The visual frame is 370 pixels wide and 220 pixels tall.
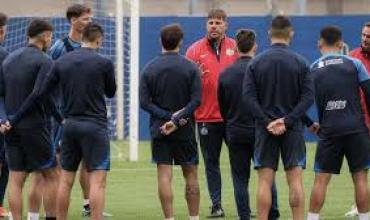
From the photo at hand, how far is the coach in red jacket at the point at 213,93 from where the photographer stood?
531 inches

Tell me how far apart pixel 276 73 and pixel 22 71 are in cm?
260

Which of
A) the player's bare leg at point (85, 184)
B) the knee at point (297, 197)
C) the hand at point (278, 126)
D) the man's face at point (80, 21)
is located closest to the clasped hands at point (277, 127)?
the hand at point (278, 126)

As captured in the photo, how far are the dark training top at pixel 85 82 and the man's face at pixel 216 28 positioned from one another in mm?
2523

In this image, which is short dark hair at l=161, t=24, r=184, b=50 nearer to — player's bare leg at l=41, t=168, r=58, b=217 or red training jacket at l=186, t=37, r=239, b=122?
player's bare leg at l=41, t=168, r=58, b=217

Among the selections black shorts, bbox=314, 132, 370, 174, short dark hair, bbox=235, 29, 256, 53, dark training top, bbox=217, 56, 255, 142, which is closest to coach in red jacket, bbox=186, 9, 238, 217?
dark training top, bbox=217, 56, 255, 142

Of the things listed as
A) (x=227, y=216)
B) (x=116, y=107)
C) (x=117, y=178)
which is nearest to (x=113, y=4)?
(x=116, y=107)

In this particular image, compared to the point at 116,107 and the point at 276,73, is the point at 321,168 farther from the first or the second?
the point at 116,107

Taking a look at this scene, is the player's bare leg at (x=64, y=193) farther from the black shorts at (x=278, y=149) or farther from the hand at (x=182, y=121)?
the black shorts at (x=278, y=149)

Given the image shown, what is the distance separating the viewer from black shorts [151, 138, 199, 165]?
1188 cm

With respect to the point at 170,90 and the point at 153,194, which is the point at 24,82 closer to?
the point at 170,90

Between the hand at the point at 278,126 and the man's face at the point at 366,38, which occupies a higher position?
the man's face at the point at 366,38

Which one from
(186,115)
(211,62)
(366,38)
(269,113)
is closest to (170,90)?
(186,115)

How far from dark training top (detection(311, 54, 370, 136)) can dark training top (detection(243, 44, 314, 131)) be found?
541mm

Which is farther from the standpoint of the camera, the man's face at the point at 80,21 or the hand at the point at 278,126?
the man's face at the point at 80,21
